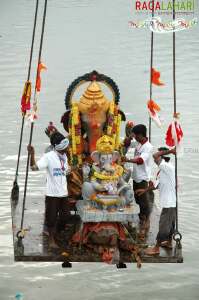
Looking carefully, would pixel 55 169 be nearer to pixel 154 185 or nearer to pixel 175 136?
pixel 154 185

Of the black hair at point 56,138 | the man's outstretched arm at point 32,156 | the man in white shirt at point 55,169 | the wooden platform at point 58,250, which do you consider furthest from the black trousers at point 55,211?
the black hair at point 56,138

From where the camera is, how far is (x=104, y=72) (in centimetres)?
2855

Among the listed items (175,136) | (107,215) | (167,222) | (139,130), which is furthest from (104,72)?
(107,215)

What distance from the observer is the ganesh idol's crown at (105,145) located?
1260cm

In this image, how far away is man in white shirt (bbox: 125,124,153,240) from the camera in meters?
13.2

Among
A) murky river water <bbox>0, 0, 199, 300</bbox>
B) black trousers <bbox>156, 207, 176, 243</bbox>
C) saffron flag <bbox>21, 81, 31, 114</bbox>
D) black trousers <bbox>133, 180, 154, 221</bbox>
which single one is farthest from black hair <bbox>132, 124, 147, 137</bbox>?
murky river water <bbox>0, 0, 199, 300</bbox>

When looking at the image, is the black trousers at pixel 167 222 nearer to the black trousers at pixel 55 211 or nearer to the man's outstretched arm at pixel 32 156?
the black trousers at pixel 55 211

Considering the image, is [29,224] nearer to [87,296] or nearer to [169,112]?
[87,296]

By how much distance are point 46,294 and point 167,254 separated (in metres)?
2.28

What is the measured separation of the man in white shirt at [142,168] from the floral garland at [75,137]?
74 cm

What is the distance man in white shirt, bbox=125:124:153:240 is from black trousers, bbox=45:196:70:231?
3.44 ft

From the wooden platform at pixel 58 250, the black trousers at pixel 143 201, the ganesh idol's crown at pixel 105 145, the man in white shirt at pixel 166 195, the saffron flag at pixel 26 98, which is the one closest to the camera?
the wooden platform at pixel 58 250

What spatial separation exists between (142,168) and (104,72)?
15.3 m

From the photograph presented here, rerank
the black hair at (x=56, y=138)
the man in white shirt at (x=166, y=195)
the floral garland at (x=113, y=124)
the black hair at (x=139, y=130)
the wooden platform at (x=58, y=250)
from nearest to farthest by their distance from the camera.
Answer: the wooden platform at (x=58, y=250) → the man in white shirt at (x=166, y=195) → the black hair at (x=56, y=138) → the black hair at (x=139, y=130) → the floral garland at (x=113, y=124)
